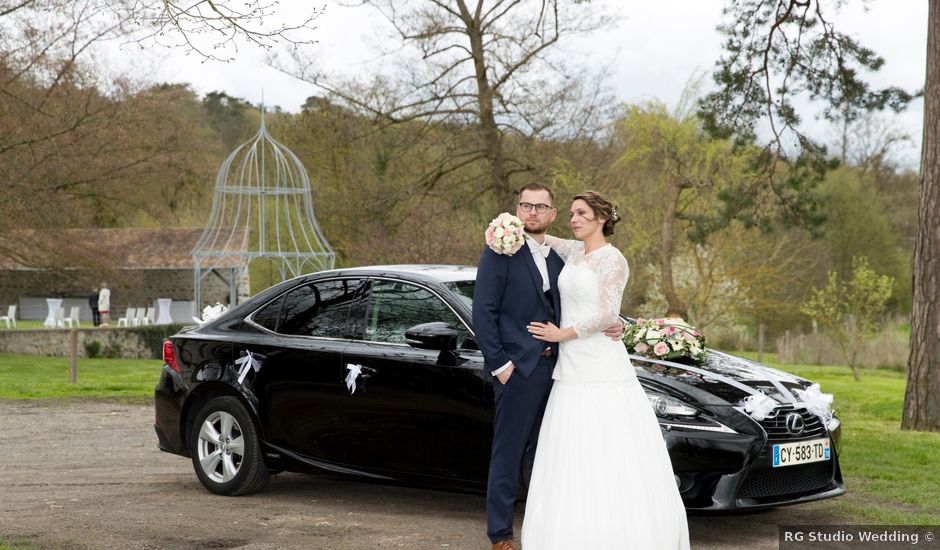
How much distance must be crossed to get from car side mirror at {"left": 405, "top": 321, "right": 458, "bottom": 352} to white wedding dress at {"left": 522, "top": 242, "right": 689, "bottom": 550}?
81cm

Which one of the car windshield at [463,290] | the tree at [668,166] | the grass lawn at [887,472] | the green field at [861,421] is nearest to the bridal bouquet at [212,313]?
the car windshield at [463,290]

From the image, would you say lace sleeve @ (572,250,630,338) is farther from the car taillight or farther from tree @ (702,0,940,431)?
tree @ (702,0,940,431)

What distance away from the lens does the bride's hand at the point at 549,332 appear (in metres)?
5.51

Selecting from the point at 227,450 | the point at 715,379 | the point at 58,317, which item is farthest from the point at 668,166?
the point at 715,379

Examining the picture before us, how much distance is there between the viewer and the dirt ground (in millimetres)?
6078

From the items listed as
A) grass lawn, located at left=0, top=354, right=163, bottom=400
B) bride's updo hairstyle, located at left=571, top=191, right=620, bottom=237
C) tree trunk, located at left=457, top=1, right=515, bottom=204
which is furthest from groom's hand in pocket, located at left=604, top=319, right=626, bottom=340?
tree trunk, located at left=457, top=1, right=515, bottom=204

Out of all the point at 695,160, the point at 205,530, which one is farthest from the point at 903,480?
the point at 695,160

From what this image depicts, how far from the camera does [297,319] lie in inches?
289

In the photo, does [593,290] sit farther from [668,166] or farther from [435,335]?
[668,166]

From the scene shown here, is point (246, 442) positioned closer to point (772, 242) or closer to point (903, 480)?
point (903, 480)

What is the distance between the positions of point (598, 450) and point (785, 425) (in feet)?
4.38

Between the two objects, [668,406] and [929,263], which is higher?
[929,263]

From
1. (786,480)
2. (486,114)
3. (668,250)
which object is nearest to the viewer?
(786,480)

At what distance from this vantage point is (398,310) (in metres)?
6.91
